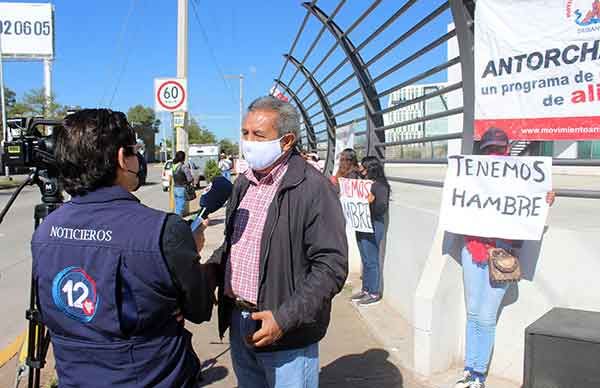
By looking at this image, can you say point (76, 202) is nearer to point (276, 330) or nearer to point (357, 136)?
point (276, 330)

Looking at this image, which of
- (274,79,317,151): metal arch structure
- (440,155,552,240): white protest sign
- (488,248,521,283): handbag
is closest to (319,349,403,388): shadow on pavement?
(488,248,521,283): handbag

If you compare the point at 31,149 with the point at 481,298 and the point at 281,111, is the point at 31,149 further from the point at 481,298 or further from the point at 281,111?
the point at 481,298

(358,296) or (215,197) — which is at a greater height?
(215,197)

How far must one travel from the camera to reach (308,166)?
245 cm

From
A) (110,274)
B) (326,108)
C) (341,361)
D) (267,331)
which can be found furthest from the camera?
(326,108)

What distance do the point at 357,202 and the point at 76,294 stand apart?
447cm

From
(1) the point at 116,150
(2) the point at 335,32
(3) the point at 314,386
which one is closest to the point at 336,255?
(3) the point at 314,386

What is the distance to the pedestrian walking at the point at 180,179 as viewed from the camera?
11.5 m

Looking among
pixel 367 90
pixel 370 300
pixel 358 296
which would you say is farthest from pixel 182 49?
pixel 370 300

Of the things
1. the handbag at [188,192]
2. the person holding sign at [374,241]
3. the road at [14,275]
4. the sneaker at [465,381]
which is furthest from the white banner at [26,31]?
the sneaker at [465,381]

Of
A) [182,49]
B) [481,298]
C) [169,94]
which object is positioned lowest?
[481,298]

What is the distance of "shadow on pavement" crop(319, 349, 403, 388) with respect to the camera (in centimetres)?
399

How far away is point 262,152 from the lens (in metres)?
2.44

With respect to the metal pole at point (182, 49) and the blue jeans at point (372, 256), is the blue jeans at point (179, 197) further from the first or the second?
the blue jeans at point (372, 256)
